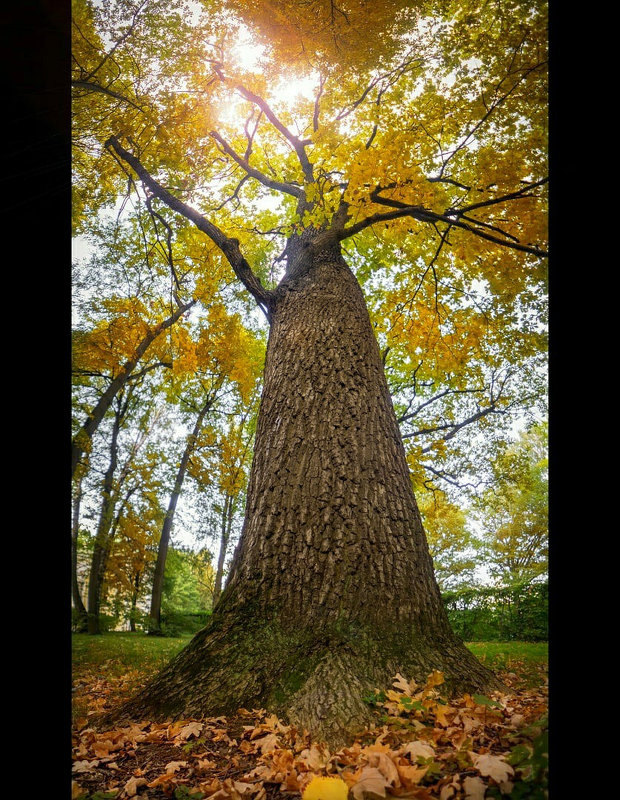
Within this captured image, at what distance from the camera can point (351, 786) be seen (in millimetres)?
1310

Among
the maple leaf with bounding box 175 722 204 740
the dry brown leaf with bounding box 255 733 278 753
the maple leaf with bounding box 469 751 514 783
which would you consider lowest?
the maple leaf with bounding box 175 722 204 740

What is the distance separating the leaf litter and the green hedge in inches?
282

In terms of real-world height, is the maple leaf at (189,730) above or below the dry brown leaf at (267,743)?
below

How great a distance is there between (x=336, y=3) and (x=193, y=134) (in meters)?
1.84

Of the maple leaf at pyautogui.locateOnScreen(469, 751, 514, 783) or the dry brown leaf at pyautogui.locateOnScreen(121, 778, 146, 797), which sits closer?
the maple leaf at pyautogui.locateOnScreen(469, 751, 514, 783)

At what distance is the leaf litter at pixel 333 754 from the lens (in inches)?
47.9

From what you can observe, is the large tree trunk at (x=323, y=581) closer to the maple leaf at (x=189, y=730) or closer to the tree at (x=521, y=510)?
the maple leaf at (x=189, y=730)

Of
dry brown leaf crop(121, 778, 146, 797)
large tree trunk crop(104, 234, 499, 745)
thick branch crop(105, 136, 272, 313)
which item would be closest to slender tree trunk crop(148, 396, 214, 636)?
thick branch crop(105, 136, 272, 313)

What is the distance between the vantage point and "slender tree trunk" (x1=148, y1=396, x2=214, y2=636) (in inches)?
475

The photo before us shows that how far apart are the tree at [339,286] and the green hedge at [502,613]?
577 centimetres

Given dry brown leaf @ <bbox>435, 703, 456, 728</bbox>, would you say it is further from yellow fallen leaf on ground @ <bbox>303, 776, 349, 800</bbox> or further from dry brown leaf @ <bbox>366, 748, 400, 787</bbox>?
yellow fallen leaf on ground @ <bbox>303, 776, 349, 800</bbox>

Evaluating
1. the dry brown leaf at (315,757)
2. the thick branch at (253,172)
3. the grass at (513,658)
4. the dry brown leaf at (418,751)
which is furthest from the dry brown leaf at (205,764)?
the thick branch at (253,172)
